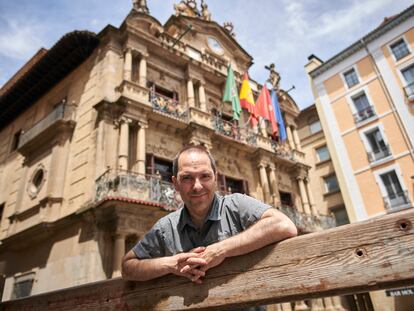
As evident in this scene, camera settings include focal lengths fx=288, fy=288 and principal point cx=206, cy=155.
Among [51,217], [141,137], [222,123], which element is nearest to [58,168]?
Answer: [51,217]

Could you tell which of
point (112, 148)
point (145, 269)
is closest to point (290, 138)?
point (112, 148)

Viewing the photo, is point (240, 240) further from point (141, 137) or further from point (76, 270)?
point (141, 137)

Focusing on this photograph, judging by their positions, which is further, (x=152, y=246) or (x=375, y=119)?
(x=375, y=119)

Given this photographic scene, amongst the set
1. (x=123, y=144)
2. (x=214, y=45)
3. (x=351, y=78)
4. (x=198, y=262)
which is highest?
(x=214, y=45)

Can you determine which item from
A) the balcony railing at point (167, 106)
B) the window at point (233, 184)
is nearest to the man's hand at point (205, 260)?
the balcony railing at point (167, 106)

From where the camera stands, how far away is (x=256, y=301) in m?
1.51

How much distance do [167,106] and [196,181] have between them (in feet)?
34.4

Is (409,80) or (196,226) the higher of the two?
(409,80)

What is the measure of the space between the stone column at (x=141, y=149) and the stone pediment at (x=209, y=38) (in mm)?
6635

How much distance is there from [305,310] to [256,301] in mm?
11878

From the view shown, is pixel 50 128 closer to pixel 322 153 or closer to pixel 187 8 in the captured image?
pixel 187 8

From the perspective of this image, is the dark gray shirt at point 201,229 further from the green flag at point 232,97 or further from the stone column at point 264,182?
the stone column at point 264,182

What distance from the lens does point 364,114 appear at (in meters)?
19.9

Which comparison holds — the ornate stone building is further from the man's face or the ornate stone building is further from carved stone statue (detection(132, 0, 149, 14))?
the man's face
